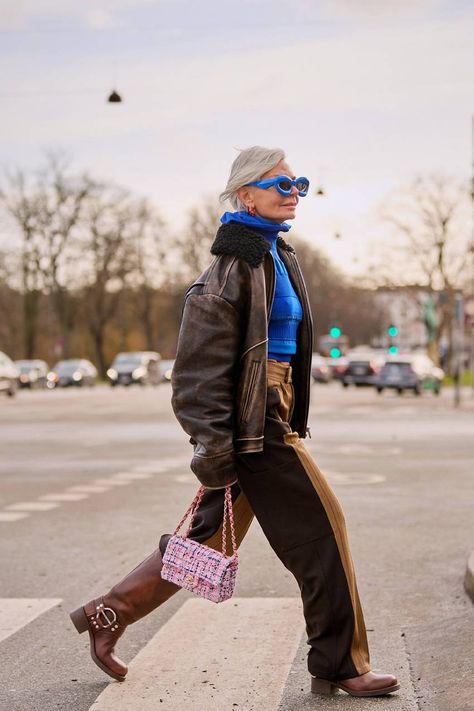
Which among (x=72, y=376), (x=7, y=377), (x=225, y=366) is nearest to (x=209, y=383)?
(x=225, y=366)

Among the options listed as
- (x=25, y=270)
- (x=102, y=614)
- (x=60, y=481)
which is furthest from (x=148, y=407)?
(x=25, y=270)

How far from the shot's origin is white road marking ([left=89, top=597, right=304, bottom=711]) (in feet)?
15.6

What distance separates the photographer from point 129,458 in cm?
1678

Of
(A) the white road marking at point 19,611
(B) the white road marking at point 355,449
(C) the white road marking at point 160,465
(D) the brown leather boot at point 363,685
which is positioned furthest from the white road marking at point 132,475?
(D) the brown leather boot at point 363,685

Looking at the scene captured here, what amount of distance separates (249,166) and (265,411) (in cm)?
85

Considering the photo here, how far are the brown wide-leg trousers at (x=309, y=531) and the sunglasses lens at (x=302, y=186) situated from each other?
0.63 metres

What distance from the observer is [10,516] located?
35.1 ft

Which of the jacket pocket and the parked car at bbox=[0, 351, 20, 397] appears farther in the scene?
the parked car at bbox=[0, 351, 20, 397]

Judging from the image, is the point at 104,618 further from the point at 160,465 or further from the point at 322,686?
the point at 160,465

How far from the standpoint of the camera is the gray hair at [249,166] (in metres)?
4.75

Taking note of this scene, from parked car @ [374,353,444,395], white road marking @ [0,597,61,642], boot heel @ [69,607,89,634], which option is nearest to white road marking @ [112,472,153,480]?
white road marking @ [0,597,61,642]

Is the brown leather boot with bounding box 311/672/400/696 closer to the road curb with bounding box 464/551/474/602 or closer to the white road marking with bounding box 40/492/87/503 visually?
→ the road curb with bounding box 464/551/474/602

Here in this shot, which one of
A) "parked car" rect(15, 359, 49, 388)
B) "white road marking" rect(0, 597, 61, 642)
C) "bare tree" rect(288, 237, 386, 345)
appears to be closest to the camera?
"white road marking" rect(0, 597, 61, 642)

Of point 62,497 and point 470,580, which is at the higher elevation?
point 470,580
